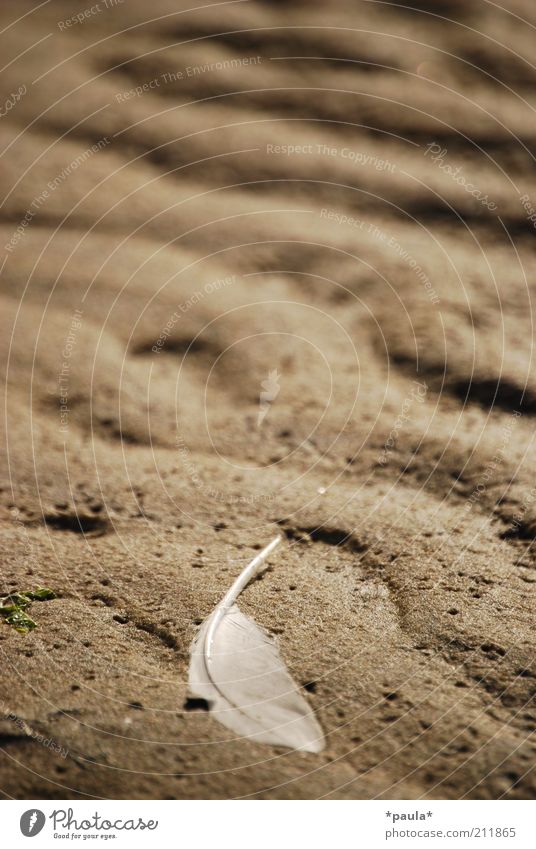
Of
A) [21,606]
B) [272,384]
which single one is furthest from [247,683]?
[272,384]

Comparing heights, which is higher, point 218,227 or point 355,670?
point 218,227

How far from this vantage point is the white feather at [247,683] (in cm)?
197

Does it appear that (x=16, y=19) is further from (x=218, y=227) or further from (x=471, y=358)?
(x=471, y=358)

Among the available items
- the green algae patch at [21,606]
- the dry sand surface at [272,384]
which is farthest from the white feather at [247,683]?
the green algae patch at [21,606]

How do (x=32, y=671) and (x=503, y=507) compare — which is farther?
(x=503, y=507)

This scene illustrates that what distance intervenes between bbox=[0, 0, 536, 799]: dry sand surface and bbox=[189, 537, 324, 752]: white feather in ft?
0.14

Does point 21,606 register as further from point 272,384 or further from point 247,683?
point 272,384

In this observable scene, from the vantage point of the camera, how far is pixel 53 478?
285cm

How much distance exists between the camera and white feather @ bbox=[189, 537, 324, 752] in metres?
1.97

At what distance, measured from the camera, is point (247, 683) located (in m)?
2.11

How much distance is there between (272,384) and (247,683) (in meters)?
1.52

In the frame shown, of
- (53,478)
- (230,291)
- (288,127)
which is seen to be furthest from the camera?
(288,127)

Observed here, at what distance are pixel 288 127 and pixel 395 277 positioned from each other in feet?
4.94
